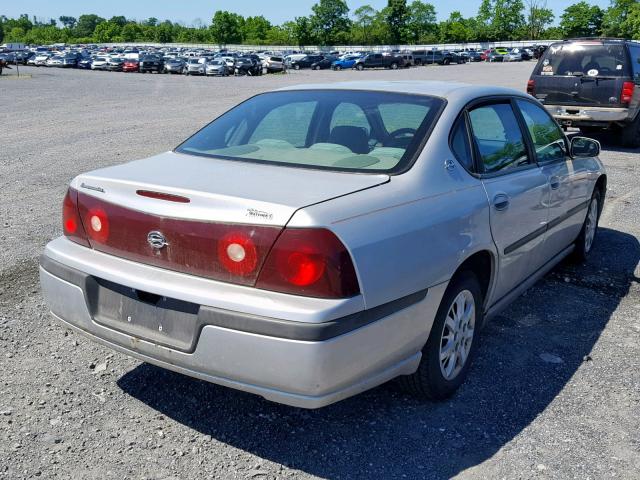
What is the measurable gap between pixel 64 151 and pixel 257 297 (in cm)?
999

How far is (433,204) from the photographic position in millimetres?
3197

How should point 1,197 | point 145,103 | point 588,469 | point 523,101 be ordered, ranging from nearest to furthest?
point 588,469 < point 523,101 < point 1,197 < point 145,103

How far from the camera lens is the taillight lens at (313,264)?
2.65 m

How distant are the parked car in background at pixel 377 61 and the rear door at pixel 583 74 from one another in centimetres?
5100

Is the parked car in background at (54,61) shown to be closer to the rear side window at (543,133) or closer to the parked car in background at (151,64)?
the parked car in background at (151,64)

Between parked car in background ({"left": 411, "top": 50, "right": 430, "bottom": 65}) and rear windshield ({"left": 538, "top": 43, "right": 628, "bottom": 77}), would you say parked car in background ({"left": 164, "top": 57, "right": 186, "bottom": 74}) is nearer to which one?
parked car in background ({"left": 411, "top": 50, "right": 430, "bottom": 65})

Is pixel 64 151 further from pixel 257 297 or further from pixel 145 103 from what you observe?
pixel 145 103

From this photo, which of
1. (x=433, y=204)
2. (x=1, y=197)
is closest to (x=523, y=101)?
(x=433, y=204)

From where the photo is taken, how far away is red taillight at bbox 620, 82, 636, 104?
12.1 metres

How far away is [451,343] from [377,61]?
61.5 metres

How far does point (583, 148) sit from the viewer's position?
196 inches

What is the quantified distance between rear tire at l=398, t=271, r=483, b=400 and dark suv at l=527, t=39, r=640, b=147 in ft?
32.5

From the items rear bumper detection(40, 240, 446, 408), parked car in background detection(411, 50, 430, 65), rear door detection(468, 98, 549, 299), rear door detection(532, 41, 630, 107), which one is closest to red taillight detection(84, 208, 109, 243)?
rear bumper detection(40, 240, 446, 408)

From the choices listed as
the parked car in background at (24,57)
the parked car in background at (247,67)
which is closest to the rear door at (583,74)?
the parked car in background at (247,67)
